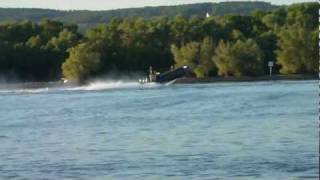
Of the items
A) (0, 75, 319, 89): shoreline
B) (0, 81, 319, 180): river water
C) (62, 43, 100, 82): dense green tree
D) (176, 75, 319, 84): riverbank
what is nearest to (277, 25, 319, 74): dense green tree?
(176, 75, 319, 84): riverbank

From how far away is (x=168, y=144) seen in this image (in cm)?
2497

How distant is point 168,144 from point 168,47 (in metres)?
79.8

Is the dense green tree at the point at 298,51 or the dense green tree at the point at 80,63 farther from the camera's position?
the dense green tree at the point at 80,63

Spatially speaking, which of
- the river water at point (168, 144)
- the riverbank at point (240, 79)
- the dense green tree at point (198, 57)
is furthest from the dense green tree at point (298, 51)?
the river water at point (168, 144)

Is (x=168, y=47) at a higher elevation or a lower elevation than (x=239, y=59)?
higher

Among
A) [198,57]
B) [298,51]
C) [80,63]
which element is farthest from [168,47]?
[298,51]

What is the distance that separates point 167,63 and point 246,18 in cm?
1020

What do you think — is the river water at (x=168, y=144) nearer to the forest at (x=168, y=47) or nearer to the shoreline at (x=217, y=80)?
the shoreline at (x=217, y=80)

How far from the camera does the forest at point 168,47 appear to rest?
3664 inches

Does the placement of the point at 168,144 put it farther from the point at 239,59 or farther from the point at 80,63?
the point at 80,63

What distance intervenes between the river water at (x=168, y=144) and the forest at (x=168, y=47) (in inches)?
2021

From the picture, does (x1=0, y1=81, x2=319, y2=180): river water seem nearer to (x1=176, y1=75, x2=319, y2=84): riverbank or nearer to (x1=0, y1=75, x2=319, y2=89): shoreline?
(x1=0, y1=75, x2=319, y2=89): shoreline

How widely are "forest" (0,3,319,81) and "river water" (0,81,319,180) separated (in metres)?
51.3

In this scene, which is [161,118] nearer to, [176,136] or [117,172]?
[176,136]
